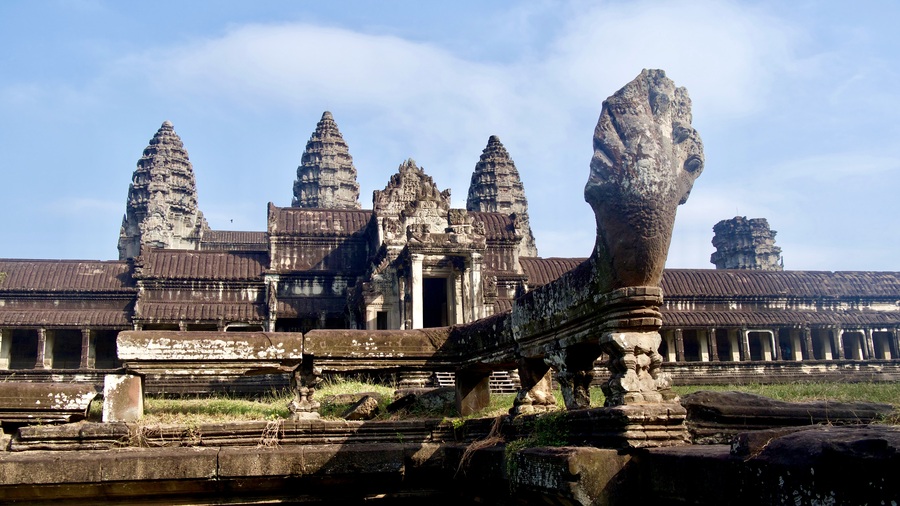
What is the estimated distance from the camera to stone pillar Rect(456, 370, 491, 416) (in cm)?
872

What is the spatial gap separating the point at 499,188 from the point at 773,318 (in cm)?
2273

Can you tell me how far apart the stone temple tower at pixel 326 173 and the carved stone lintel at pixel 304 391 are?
45.9 m

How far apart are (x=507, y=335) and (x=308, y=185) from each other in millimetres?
48923

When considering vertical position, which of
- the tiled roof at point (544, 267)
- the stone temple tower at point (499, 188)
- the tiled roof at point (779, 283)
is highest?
the stone temple tower at point (499, 188)

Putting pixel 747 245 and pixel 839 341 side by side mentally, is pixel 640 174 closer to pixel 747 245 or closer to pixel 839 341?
pixel 839 341

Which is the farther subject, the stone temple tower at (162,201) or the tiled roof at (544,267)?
the stone temple tower at (162,201)

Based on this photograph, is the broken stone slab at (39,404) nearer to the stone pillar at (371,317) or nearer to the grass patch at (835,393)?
the grass patch at (835,393)

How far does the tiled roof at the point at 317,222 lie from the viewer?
28.0 meters

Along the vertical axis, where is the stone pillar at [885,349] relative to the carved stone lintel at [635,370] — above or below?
above

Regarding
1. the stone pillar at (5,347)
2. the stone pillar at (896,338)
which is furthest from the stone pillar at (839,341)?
the stone pillar at (5,347)

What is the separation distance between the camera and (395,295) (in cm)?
2297

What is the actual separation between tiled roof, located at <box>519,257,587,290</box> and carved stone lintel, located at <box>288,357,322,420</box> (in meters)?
20.3

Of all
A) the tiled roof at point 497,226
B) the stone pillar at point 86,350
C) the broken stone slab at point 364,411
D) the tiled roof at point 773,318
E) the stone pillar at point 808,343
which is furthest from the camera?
the stone pillar at point 808,343

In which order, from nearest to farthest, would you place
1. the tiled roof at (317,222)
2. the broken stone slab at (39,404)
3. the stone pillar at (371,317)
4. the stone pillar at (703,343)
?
the broken stone slab at (39,404) < the stone pillar at (371,317) < the tiled roof at (317,222) < the stone pillar at (703,343)
